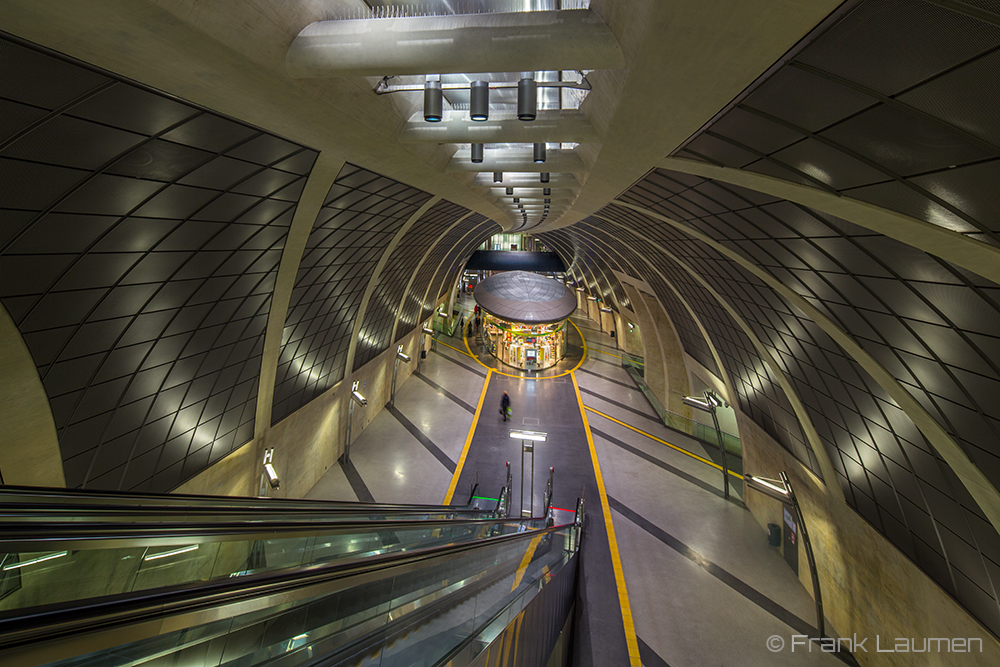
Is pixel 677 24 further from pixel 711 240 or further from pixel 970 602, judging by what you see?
pixel 970 602

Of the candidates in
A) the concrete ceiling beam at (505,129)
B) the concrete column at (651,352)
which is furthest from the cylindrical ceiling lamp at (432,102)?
the concrete column at (651,352)

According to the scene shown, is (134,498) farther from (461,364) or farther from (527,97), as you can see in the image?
(461,364)

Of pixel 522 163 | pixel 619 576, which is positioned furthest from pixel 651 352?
pixel 522 163

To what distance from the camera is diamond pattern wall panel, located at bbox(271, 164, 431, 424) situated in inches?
355

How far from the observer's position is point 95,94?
3867 millimetres

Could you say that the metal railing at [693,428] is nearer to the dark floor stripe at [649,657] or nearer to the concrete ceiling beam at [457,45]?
the dark floor stripe at [649,657]

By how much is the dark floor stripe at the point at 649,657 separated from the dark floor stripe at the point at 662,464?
283 inches

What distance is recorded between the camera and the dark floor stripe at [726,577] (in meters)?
9.33

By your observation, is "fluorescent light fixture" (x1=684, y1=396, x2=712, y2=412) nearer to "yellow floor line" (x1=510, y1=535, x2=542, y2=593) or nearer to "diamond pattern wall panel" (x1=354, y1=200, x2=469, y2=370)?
"yellow floor line" (x1=510, y1=535, x2=542, y2=593)

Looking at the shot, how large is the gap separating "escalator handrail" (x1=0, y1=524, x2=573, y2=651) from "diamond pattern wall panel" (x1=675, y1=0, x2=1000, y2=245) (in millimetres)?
5022

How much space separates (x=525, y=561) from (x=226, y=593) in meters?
5.56

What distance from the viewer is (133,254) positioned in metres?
5.86

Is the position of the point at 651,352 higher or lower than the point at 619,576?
higher

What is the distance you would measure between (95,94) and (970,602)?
12.3 m
